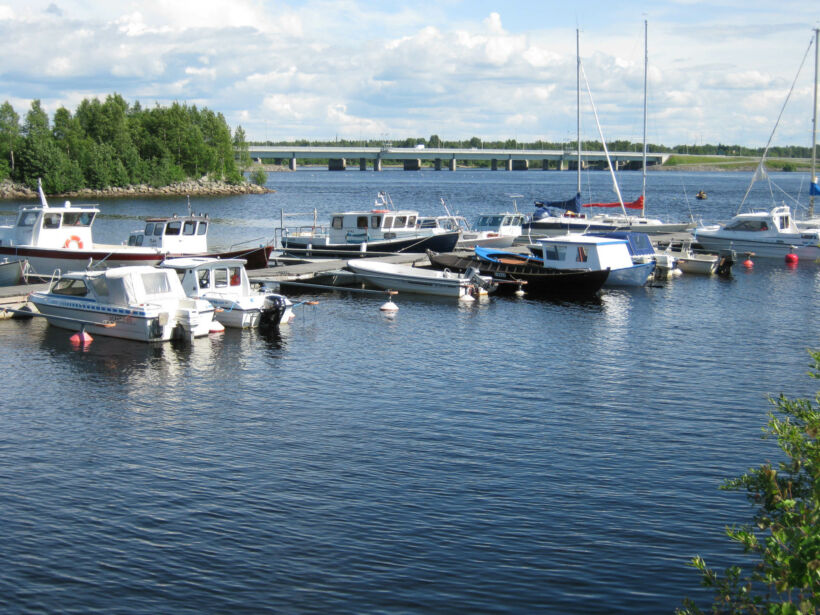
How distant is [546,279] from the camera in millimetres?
41031

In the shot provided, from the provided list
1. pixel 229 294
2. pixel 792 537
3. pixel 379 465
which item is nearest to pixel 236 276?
pixel 229 294

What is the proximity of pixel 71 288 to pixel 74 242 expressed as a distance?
41.5 ft

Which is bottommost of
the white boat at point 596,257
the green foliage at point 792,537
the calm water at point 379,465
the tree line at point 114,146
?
the calm water at point 379,465

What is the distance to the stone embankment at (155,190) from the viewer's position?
13425 centimetres

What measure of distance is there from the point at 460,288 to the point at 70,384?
1978 cm

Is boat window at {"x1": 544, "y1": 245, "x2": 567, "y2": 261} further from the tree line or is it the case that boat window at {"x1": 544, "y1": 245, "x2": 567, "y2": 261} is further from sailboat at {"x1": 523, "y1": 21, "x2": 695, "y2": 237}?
the tree line

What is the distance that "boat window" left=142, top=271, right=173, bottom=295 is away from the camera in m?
30.7

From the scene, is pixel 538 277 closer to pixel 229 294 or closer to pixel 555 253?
pixel 555 253

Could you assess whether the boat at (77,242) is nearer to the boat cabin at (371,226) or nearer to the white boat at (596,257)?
the boat cabin at (371,226)

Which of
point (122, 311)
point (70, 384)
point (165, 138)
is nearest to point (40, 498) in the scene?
point (70, 384)

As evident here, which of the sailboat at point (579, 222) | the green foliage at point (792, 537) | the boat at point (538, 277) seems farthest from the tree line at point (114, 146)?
the green foliage at point (792, 537)

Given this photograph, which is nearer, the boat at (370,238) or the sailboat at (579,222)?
the boat at (370,238)

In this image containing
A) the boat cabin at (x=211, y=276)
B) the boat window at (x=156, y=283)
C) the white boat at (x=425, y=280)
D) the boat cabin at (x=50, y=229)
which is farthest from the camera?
the boat cabin at (x=50, y=229)

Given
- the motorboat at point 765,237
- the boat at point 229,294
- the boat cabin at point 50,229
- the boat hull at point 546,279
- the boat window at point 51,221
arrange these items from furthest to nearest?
the motorboat at point 765,237 → the boat window at point 51,221 → the boat cabin at point 50,229 → the boat hull at point 546,279 → the boat at point 229,294
